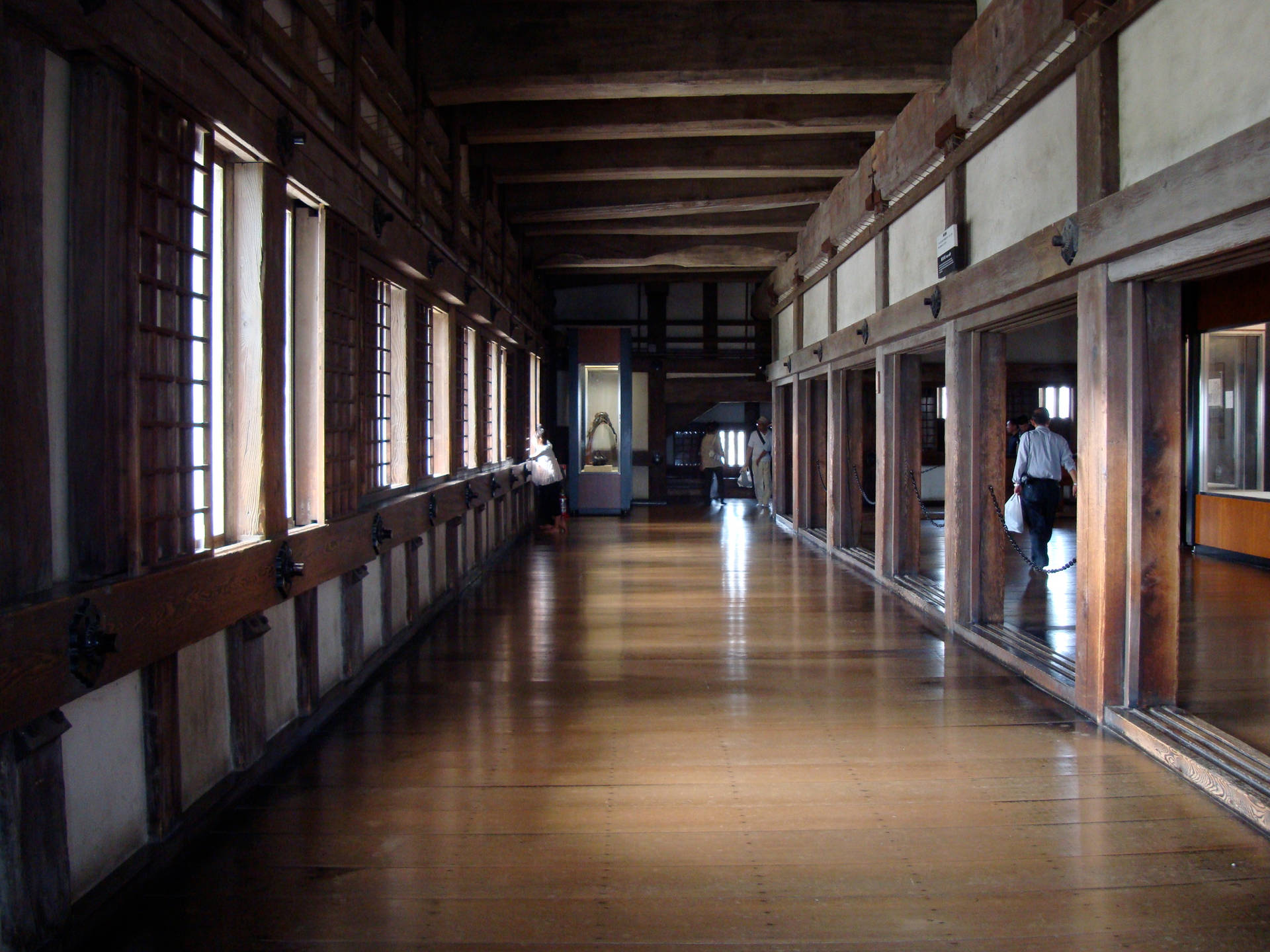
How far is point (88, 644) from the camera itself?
7.27ft

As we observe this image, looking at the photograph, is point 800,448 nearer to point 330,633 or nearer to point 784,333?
point 784,333

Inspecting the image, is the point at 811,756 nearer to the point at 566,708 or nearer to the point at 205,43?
the point at 566,708

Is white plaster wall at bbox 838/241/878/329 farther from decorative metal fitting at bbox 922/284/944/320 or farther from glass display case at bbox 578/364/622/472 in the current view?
glass display case at bbox 578/364/622/472

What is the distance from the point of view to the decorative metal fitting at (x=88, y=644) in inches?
85.9

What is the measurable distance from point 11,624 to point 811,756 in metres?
2.69

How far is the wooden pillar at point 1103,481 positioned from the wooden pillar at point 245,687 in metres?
3.28

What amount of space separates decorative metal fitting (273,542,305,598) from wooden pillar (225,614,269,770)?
16 cm

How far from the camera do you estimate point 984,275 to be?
16.3 ft

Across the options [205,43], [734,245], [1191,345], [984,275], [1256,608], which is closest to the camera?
[205,43]

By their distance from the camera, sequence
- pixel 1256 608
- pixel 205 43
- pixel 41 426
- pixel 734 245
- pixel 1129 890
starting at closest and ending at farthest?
pixel 41 426, pixel 1129 890, pixel 205 43, pixel 1256 608, pixel 734 245

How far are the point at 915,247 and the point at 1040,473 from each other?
79.2 inches

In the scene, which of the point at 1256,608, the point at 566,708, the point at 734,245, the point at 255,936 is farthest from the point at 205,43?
the point at 734,245

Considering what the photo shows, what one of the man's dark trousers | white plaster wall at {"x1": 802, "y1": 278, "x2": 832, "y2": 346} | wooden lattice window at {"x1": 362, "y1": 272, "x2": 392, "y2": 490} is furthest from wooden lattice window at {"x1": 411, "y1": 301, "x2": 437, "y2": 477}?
the man's dark trousers

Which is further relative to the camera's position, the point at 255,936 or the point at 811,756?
the point at 811,756
